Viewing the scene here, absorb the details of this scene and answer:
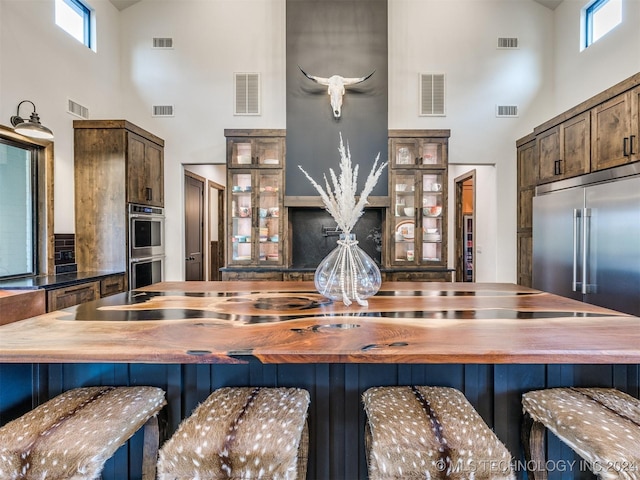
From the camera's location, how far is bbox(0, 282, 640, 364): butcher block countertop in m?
1.02

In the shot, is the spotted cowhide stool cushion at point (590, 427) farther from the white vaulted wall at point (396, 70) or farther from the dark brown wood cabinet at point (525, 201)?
the white vaulted wall at point (396, 70)

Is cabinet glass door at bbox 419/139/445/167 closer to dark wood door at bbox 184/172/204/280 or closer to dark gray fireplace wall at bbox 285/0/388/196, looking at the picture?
dark gray fireplace wall at bbox 285/0/388/196

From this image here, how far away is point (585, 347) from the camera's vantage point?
1045 millimetres

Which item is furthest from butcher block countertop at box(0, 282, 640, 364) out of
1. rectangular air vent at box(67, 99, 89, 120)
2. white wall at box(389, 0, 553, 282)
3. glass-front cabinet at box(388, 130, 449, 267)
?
white wall at box(389, 0, 553, 282)

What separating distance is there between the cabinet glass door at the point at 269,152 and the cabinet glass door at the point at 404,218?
1.44m

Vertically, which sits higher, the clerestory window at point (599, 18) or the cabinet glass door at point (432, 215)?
the clerestory window at point (599, 18)

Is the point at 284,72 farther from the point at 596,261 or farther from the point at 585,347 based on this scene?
the point at 585,347

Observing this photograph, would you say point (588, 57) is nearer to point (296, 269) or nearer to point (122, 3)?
point (296, 269)

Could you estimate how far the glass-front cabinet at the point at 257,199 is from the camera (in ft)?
14.4

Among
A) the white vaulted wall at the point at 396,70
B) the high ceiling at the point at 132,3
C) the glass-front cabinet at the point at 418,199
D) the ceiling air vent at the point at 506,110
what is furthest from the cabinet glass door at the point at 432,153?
the high ceiling at the point at 132,3

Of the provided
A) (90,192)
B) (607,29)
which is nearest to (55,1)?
(90,192)

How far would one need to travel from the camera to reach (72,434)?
1.01 m

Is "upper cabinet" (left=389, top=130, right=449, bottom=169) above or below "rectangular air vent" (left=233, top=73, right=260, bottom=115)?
below

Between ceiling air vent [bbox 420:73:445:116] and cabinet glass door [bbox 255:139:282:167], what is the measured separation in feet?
6.69
